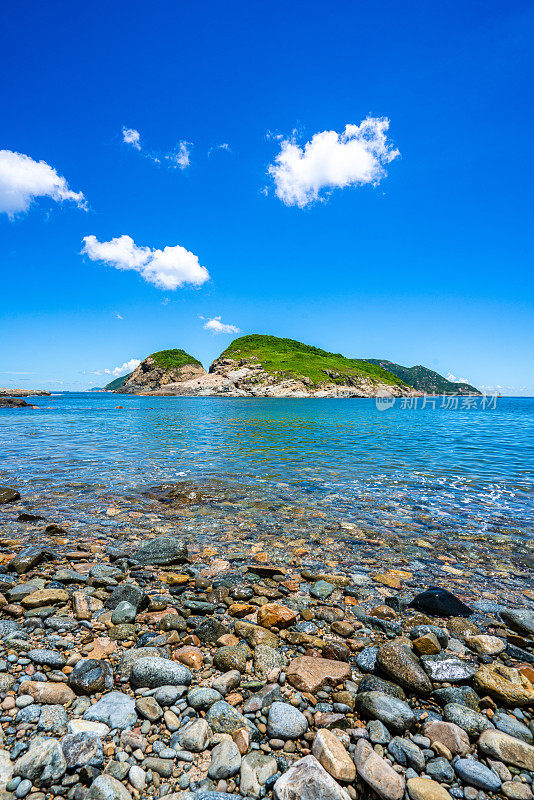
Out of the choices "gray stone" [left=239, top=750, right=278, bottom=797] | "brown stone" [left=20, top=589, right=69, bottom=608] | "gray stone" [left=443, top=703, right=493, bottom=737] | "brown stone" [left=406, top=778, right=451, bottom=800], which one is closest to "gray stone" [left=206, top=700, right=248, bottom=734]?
"gray stone" [left=239, top=750, right=278, bottom=797]

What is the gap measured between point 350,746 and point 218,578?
4.73m

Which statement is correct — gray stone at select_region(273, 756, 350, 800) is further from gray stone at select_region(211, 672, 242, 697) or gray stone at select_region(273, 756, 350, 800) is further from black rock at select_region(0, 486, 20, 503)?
black rock at select_region(0, 486, 20, 503)

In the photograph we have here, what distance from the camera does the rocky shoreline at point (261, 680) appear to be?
11.5 feet

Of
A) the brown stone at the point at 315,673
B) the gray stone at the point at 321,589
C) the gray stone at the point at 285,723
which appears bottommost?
the gray stone at the point at 321,589

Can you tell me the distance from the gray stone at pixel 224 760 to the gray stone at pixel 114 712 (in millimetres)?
1082

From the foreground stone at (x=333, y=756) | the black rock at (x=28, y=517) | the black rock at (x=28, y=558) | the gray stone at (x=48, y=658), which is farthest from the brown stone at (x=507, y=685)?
the black rock at (x=28, y=517)

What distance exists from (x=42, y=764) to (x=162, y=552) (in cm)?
561

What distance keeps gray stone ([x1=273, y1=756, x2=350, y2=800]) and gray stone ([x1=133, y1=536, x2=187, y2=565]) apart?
594 cm

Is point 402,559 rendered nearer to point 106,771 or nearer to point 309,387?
point 106,771

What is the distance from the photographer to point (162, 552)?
9023 millimetres

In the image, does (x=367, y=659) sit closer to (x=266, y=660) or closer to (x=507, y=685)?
(x=266, y=660)

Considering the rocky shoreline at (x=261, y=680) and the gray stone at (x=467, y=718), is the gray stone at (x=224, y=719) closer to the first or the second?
the rocky shoreline at (x=261, y=680)

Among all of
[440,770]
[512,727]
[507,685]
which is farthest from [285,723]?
[507,685]

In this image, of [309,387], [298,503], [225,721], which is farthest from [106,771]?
[309,387]
